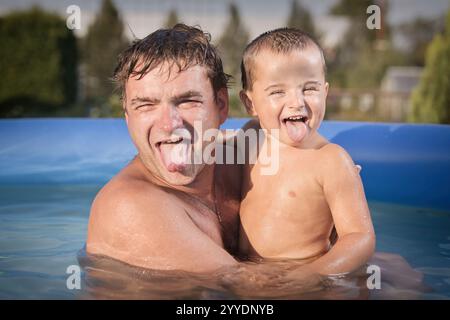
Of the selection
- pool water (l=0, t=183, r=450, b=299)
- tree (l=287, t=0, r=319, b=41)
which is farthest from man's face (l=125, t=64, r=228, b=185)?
tree (l=287, t=0, r=319, b=41)

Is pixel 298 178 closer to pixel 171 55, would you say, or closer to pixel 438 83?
pixel 171 55

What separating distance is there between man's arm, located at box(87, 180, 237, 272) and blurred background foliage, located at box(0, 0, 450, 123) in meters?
5.32

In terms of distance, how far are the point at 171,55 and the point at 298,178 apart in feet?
2.79

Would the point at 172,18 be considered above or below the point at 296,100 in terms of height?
above

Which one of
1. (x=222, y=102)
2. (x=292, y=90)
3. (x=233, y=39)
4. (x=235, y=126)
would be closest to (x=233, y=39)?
(x=233, y=39)

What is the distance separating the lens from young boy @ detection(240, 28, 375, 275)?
9.28 ft

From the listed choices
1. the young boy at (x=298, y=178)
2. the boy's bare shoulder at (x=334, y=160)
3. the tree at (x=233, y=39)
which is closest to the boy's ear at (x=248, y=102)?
the young boy at (x=298, y=178)

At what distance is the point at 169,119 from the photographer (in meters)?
2.67

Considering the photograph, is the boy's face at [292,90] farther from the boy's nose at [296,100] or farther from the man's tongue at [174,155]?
the man's tongue at [174,155]

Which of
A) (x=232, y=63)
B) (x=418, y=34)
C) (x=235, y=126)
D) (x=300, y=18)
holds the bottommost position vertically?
(x=235, y=126)

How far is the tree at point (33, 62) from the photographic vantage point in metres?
10.4

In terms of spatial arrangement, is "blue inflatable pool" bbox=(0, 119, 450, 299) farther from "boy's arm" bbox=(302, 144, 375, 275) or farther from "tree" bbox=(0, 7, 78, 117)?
"tree" bbox=(0, 7, 78, 117)

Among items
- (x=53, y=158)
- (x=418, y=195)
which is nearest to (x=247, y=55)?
(x=418, y=195)

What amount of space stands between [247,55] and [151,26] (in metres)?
9.11
